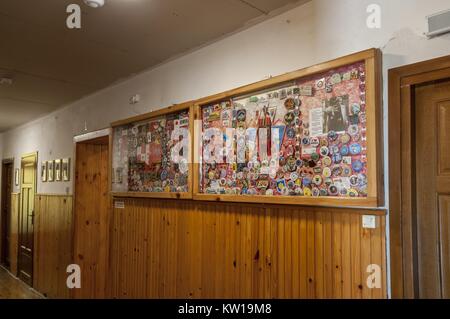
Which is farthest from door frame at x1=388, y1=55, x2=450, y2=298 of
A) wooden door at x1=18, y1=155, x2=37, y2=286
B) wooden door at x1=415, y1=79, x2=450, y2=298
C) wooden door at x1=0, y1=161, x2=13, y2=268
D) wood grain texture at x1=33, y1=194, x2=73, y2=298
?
wooden door at x1=0, y1=161, x2=13, y2=268

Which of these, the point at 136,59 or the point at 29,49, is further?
the point at 136,59

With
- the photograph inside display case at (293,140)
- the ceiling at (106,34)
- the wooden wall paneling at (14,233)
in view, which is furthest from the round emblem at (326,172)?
the wooden wall paneling at (14,233)

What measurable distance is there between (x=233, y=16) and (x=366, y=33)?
2.51 feet

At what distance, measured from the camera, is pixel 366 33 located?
1.55m

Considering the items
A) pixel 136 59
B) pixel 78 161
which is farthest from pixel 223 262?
pixel 78 161

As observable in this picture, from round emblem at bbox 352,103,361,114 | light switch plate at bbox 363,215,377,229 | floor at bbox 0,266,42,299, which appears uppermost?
round emblem at bbox 352,103,361,114

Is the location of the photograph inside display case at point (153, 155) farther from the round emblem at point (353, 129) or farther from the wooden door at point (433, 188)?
the wooden door at point (433, 188)

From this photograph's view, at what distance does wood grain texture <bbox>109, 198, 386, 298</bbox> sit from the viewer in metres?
1.55

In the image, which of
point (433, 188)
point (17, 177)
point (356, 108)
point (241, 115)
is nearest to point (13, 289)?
point (17, 177)

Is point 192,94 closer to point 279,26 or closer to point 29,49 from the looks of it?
point 279,26

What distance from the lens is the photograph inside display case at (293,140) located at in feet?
5.01

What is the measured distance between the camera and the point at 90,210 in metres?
3.86

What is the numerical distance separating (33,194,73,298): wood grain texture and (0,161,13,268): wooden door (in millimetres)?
1761

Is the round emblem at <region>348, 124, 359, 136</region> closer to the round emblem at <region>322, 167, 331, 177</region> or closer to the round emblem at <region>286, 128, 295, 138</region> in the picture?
the round emblem at <region>322, 167, 331, 177</region>
